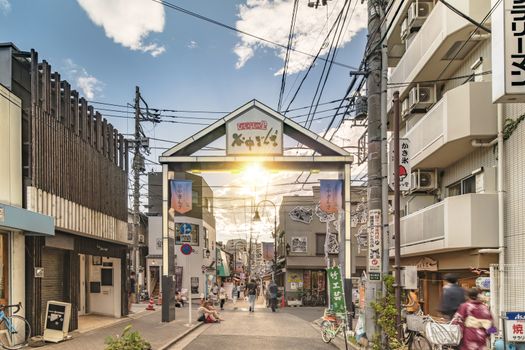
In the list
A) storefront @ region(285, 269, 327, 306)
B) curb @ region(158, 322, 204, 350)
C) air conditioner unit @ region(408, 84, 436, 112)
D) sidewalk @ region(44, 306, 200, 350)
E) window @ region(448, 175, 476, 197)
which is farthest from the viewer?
storefront @ region(285, 269, 327, 306)

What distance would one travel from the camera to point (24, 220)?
1157 cm

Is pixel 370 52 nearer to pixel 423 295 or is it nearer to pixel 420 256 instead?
pixel 420 256

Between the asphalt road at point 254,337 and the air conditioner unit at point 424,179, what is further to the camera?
the air conditioner unit at point 424,179

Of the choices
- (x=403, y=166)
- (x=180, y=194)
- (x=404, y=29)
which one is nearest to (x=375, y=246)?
(x=403, y=166)

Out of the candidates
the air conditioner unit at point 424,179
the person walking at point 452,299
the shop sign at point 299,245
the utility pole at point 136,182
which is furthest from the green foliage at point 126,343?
the shop sign at point 299,245

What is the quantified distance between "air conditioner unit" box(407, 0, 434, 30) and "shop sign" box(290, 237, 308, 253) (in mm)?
22967

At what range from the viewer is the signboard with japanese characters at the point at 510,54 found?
8383 mm

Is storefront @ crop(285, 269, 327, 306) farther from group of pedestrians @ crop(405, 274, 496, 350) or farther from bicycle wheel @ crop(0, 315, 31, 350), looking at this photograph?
group of pedestrians @ crop(405, 274, 496, 350)

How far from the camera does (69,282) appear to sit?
16.3 m

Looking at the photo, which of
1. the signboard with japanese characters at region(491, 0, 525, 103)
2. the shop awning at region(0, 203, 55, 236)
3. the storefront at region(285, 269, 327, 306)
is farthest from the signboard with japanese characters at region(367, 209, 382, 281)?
the storefront at region(285, 269, 327, 306)

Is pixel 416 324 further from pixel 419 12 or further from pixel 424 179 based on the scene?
pixel 419 12

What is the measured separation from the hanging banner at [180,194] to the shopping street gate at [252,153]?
29cm

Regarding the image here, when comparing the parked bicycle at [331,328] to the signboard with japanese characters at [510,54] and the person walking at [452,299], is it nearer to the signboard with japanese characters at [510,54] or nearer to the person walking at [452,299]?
the person walking at [452,299]

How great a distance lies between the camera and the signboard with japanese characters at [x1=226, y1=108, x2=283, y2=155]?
19.5 metres
